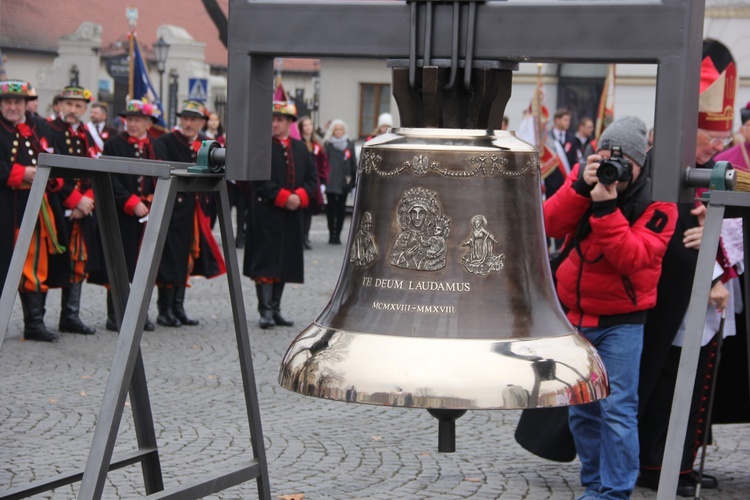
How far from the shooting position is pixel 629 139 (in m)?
5.00

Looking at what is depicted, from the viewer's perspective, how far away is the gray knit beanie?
500cm

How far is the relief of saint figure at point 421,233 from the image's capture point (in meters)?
2.47

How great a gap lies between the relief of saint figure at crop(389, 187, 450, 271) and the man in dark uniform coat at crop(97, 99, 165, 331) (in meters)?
7.58

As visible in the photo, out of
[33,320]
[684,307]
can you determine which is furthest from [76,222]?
[684,307]

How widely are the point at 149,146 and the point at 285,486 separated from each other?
18.0 feet

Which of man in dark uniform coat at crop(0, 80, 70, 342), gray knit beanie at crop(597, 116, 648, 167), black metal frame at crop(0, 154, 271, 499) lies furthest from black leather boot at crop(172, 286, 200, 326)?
black metal frame at crop(0, 154, 271, 499)

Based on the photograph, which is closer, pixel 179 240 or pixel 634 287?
pixel 634 287

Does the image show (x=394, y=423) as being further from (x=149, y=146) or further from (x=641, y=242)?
(x=149, y=146)

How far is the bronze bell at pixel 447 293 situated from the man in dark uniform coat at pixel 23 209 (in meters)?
7.18

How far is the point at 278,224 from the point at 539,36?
28.2ft

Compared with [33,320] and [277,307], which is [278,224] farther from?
[33,320]

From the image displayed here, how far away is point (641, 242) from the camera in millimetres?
5012

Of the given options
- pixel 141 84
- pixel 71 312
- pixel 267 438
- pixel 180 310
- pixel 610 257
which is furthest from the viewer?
pixel 141 84

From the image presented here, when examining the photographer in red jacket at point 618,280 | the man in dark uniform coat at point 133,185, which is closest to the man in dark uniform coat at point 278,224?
the man in dark uniform coat at point 133,185
